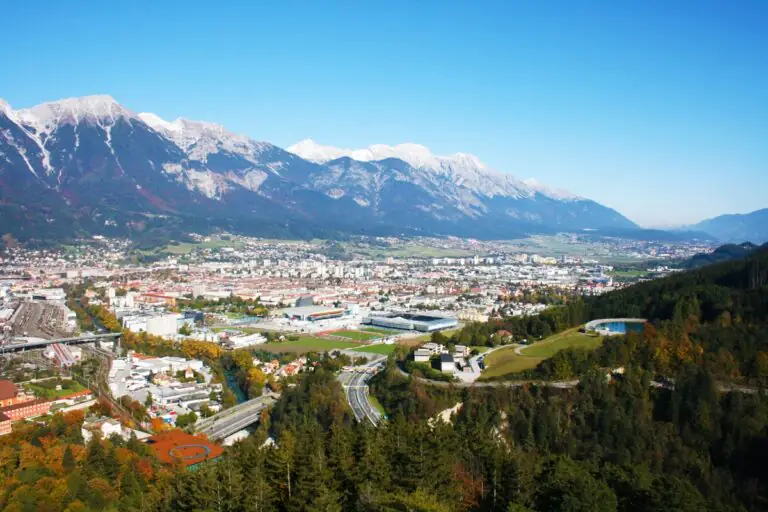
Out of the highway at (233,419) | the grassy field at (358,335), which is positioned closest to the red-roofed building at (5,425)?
the highway at (233,419)

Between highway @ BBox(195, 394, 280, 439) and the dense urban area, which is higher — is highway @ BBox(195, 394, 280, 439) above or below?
below

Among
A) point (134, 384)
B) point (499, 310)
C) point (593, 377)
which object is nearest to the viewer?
point (593, 377)

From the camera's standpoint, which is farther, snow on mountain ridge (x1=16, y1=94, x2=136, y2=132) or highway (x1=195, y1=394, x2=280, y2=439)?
snow on mountain ridge (x1=16, y1=94, x2=136, y2=132)

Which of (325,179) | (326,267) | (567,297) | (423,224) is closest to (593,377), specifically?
(567,297)

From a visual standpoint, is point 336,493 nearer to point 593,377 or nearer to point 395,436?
point 395,436

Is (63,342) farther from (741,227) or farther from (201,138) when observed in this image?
(741,227)

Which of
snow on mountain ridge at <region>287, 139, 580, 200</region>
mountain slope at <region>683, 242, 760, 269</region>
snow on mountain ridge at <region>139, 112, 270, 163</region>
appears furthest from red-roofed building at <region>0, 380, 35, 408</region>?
snow on mountain ridge at <region>287, 139, 580, 200</region>

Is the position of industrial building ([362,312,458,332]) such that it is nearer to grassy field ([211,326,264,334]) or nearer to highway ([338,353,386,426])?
grassy field ([211,326,264,334])
